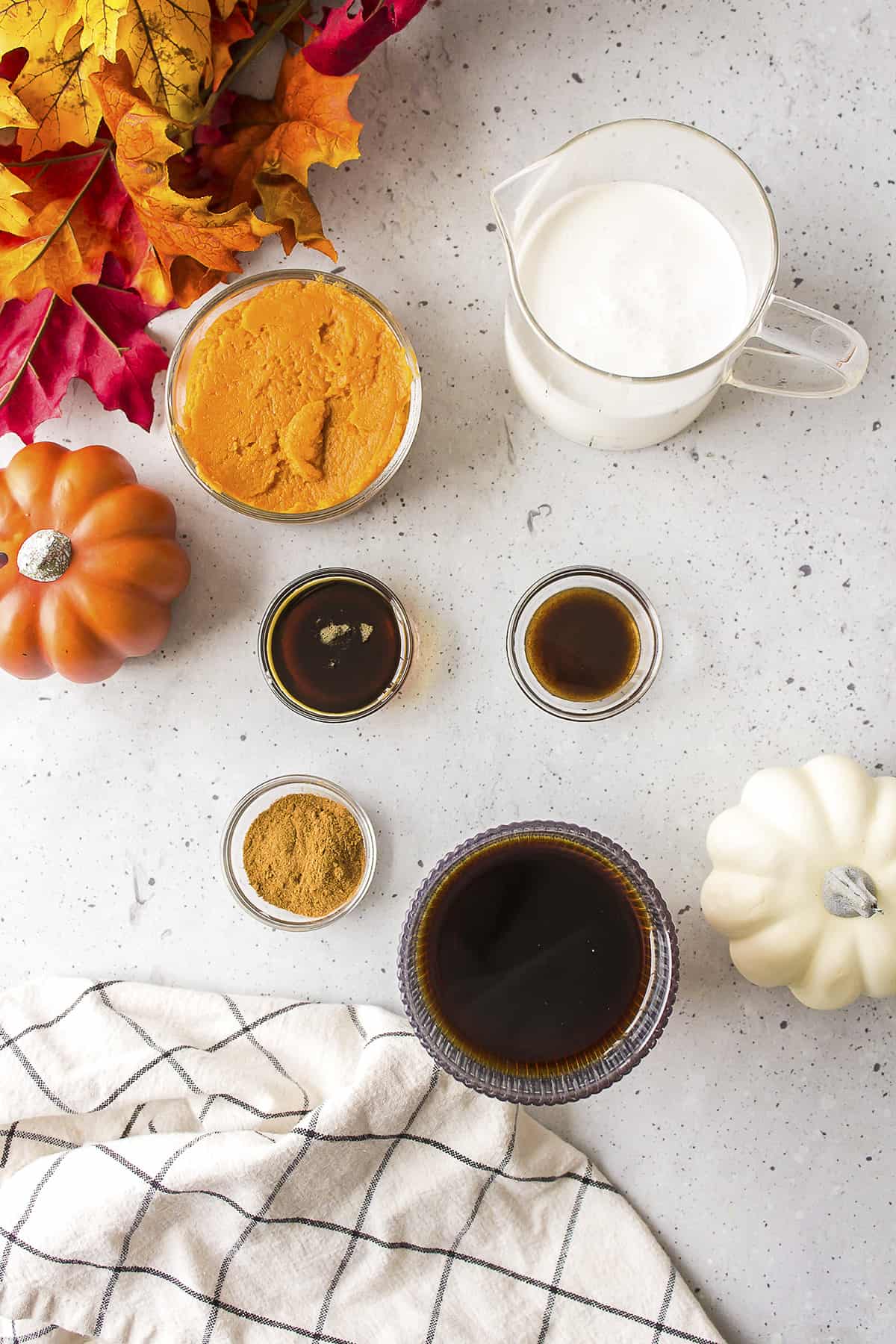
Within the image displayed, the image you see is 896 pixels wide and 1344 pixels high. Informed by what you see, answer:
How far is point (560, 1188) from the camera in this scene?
3.82ft

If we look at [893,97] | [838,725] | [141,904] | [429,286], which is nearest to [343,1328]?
[141,904]

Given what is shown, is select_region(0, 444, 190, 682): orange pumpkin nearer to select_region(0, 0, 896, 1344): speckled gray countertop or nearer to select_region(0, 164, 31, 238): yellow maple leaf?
select_region(0, 0, 896, 1344): speckled gray countertop

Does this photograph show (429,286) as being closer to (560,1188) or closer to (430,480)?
(430,480)

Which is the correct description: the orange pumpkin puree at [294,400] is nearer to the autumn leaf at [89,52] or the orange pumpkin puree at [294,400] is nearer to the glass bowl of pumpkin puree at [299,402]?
the glass bowl of pumpkin puree at [299,402]

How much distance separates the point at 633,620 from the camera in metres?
1.18

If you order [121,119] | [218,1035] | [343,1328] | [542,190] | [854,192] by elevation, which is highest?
[121,119]

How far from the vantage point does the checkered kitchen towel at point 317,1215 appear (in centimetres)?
113

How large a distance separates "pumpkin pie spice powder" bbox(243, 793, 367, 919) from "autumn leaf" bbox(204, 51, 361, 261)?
605 mm

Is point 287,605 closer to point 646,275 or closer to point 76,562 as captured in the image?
point 76,562

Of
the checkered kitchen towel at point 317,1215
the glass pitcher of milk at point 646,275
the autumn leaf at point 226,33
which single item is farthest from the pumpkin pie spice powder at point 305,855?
the autumn leaf at point 226,33

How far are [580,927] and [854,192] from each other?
86cm

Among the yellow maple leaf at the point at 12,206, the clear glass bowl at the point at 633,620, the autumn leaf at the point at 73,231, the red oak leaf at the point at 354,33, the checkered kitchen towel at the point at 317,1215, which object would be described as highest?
the red oak leaf at the point at 354,33

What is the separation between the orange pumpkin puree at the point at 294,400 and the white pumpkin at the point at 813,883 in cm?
55

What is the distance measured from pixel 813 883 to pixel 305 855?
528mm
